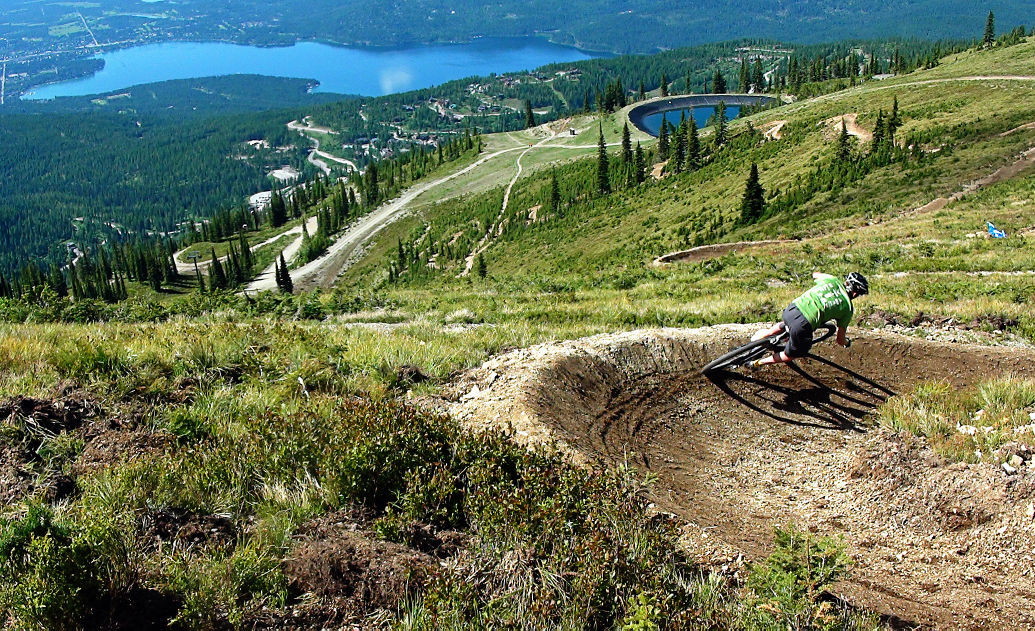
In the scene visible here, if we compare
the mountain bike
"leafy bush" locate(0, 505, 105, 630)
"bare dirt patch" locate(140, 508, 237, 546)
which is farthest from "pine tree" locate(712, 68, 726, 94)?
"leafy bush" locate(0, 505, 105, 630)

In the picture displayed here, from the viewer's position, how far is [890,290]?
18469 millimetres

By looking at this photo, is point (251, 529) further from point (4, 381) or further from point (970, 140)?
point (970, 140)

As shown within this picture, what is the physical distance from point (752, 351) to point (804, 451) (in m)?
1.71

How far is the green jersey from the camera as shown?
9336 mm

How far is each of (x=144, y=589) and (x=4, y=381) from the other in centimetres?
413

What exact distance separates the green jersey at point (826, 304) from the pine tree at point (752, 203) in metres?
43.8

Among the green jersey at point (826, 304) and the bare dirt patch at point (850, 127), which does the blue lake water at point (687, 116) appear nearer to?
the bare dirt patch at point (850, 127)

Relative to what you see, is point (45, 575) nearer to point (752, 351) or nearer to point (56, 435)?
point (56, 435)

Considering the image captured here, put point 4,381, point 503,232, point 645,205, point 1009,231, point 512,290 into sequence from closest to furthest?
point 4,381 < point 512,290 < point 1009,231 < point 645,205 < point 503,232

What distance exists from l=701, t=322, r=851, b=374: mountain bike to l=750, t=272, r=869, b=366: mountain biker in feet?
0.37

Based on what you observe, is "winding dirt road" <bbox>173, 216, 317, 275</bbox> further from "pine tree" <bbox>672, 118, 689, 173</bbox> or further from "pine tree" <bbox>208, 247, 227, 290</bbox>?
"pine tree" <bbox>672, 118, 689, 173</bbox>

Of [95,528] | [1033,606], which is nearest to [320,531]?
[95,528]

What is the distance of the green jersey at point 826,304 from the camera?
9336mm

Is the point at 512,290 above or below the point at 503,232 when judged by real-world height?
above
